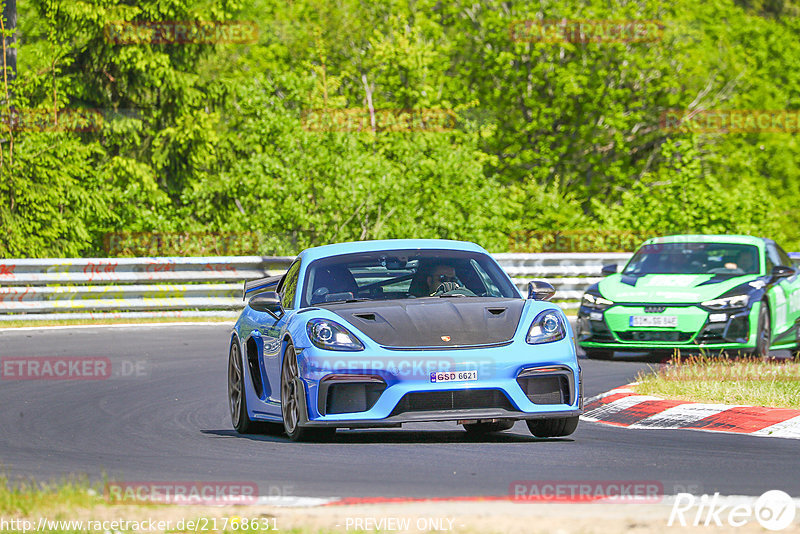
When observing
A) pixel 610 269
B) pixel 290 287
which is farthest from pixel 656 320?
pixel 290 287

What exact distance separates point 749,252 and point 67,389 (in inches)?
315

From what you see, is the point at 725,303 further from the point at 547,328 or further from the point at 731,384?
the point at 547,328

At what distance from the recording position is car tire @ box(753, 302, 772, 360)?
50.0 ft

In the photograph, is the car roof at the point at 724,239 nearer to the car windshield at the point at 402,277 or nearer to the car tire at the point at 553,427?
the car windshield at the point at 402,277

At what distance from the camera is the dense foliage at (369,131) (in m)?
28.5

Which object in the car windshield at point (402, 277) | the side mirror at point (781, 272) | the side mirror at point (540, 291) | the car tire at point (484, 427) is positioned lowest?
the car tire at point (484, 427)

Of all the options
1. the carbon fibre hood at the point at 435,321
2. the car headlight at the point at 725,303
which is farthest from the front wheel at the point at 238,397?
the car headlight at the point at 725,303

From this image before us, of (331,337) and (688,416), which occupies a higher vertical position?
(331,337)

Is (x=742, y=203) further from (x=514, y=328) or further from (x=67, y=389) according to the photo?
(x=514, y=328)

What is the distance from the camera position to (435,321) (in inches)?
334

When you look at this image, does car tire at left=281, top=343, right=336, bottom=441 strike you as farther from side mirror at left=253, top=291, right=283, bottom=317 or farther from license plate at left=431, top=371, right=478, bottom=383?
license plate at left=431, top=371, right=478, bottom=383

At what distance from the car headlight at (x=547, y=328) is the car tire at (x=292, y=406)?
145 cm

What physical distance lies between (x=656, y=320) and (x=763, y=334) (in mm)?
1198

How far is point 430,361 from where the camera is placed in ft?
27.0
